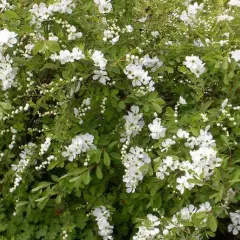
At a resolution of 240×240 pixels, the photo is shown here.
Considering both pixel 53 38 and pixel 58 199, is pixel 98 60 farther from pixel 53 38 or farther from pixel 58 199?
pixel 58 199

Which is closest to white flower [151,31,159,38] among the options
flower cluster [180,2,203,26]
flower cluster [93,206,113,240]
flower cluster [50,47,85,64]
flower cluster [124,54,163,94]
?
flower cluster [180,2,203,26]

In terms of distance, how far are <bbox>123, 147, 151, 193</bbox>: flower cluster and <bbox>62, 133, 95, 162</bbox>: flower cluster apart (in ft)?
0.63

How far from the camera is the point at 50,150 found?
2.52 m

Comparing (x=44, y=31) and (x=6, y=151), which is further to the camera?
(x=6, y=151)

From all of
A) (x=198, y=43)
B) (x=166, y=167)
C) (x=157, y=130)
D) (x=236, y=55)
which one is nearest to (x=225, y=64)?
(x=236, y=55)

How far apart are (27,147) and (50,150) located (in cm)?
14

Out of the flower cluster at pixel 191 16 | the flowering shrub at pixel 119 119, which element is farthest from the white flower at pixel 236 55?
the flower cluster at pixel 191 16

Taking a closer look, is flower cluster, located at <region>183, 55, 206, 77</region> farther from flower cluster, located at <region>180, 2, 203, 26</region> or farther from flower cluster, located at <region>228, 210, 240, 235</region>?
flower cluster, located at <region>228, 210, 240, 235</region>

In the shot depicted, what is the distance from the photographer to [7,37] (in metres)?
2.21

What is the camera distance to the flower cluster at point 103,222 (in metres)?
2.43

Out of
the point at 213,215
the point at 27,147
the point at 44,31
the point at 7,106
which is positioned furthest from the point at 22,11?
the point at 213,215

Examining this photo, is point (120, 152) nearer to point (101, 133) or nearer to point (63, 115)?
point (101, 133)

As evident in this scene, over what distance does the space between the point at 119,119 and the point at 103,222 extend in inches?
20.9

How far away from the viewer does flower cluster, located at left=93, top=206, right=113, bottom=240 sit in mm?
2432
